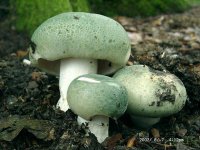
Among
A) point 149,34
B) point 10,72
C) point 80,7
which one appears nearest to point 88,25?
point 10,72

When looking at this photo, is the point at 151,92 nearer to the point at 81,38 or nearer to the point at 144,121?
the point at 144,121

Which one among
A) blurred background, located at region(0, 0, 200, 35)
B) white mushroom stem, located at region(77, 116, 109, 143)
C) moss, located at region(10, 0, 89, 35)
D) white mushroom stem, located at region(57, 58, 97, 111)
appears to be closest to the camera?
white mushroom stem, located at region(77, 116, 109, 143)

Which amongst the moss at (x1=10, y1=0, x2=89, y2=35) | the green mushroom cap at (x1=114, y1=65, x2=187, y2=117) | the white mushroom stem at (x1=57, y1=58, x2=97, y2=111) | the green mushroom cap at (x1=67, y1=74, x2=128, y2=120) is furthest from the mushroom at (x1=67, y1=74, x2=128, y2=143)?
the moss at (x1=10, y1=0, x2=89, y2=35)

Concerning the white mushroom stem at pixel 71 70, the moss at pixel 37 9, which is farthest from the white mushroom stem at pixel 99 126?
the moss at pixel 37 9

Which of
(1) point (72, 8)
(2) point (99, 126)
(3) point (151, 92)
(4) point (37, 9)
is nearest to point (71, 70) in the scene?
(2) point (99, 126)

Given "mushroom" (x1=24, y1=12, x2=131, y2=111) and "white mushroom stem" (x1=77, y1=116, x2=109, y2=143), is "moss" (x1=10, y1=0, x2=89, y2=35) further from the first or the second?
"white mushroom stem" (x1=77, y1=116, x2=109, y2=143)

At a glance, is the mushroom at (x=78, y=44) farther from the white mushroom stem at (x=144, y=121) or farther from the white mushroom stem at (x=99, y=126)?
the white mushroom stem at (x=144, y=121)
